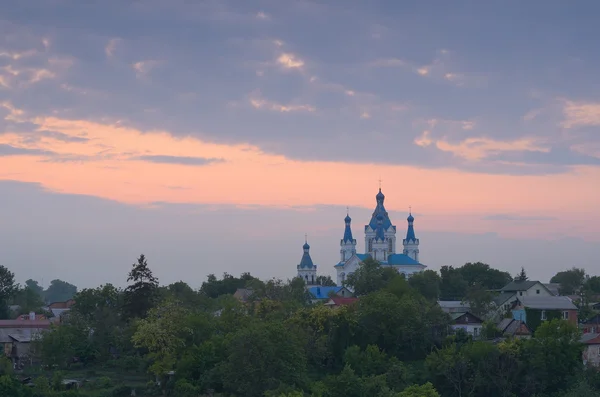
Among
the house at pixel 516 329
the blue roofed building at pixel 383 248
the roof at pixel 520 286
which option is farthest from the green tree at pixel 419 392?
the blue roofed building at pixel 383 248

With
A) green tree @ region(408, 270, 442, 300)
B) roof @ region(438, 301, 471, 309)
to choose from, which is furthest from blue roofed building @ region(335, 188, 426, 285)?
roof @ region(438, 301, 471, 309)

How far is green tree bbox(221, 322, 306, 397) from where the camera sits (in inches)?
1836

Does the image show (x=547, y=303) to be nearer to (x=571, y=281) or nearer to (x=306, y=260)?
(x=571, y=281)

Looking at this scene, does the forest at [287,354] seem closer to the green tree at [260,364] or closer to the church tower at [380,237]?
the green tree at [260,364]

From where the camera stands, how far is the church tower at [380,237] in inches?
5118

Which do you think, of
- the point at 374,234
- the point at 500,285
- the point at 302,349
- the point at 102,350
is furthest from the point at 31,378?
the point at 374,234

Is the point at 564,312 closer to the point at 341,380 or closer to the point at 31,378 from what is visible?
the point at 341,380

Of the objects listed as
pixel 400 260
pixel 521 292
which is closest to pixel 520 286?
pixel 521 292

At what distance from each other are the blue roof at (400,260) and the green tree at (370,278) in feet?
116

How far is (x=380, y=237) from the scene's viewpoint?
428 ft

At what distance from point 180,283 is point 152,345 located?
1530 inches

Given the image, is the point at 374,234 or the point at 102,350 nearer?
the point at 102,350

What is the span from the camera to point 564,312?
203ft

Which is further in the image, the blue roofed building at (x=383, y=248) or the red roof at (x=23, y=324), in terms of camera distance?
the blue roofed building at (x=383, y=248)
